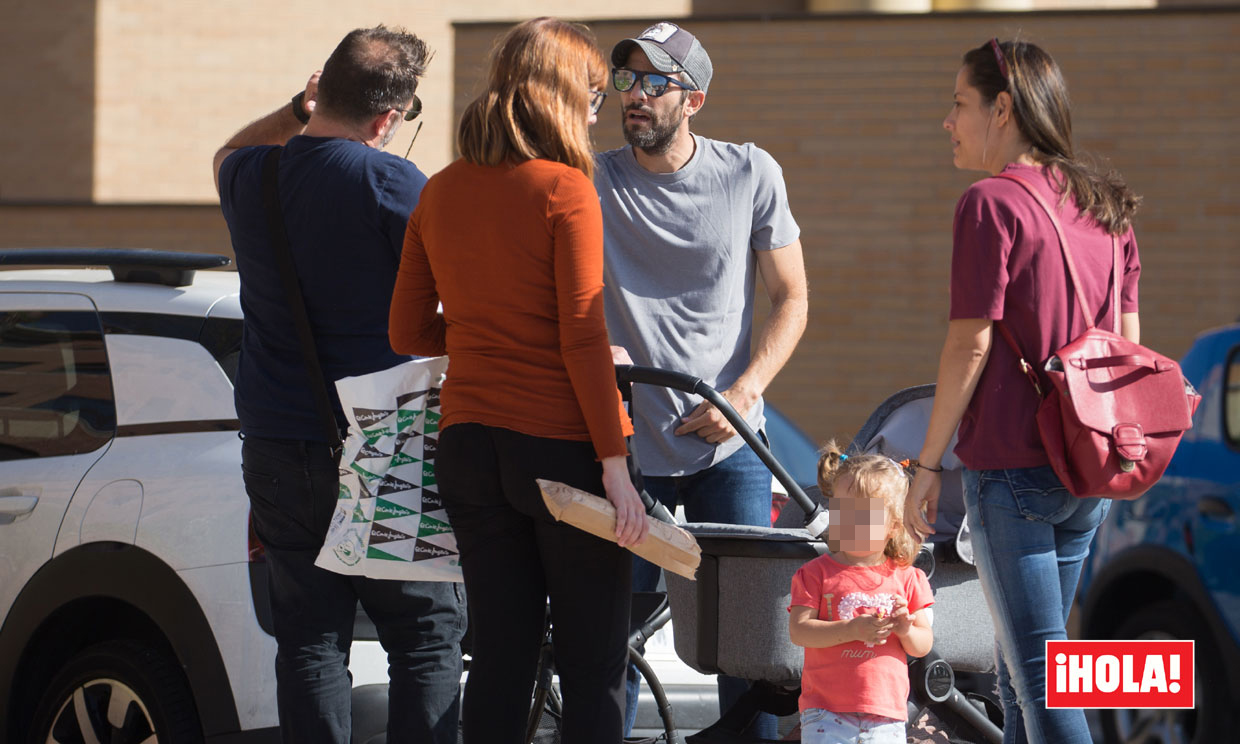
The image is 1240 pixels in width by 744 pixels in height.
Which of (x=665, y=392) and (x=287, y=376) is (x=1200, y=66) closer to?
(x=665, y=392)

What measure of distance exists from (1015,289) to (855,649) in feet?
2.88

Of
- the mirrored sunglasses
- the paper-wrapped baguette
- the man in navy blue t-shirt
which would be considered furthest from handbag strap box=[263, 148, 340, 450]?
the mirrored sunglasses

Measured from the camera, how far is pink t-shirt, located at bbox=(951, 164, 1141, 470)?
10.4ft

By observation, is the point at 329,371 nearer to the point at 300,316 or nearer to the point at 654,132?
the point at 300,316

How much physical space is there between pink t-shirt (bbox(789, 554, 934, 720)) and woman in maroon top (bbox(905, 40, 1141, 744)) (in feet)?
0.48

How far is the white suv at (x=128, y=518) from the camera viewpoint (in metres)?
3.96

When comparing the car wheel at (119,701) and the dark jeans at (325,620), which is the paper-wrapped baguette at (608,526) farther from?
the car wheel at (119,701)

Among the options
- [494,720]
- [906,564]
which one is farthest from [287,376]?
[906,564]

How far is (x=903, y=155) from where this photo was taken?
11.1m

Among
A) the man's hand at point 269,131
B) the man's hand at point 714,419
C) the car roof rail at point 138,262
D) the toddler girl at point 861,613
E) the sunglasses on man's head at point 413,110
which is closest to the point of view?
the toddler girl at point 861,613

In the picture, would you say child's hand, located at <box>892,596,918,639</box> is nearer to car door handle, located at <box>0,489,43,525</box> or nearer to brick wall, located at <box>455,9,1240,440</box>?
car door handle, located at <box>0,489,43,525</box>

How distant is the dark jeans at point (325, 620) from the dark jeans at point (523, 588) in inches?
10.3

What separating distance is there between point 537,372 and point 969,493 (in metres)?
1.04

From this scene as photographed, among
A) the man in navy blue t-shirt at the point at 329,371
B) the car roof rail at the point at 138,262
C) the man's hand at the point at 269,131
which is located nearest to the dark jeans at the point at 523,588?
the man in navy blue t-shirt at the point at 329,371
